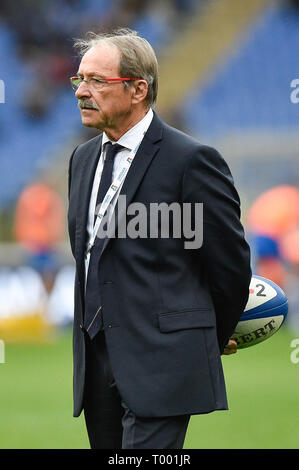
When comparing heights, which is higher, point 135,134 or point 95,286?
point 135,134

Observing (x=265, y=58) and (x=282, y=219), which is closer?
(x=282, y=219)

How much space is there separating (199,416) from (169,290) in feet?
15.6

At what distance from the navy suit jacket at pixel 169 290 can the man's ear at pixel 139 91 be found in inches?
6.8

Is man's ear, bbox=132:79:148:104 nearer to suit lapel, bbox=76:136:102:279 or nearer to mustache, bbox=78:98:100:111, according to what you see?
mustache, bbox=78:98:100:111

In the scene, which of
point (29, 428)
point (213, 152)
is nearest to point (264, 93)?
point (29, 428)

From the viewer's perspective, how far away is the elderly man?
328 cm

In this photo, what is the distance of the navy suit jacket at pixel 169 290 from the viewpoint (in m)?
3.28

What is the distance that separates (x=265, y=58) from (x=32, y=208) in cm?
629

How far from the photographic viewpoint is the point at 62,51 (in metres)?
17.4

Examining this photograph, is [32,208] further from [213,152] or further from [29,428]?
[213,152]

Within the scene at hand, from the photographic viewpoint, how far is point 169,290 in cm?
330
